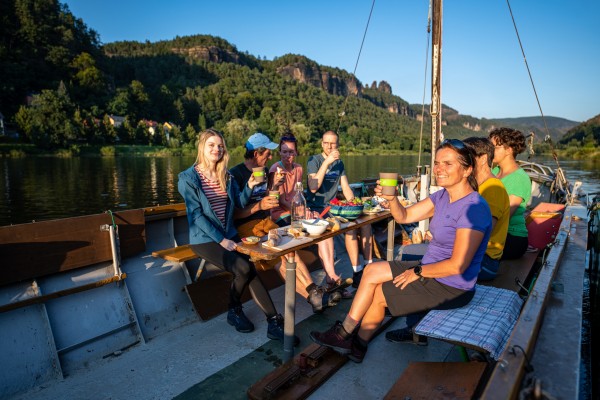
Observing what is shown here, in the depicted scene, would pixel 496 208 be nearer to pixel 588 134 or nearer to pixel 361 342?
pixel 361 342

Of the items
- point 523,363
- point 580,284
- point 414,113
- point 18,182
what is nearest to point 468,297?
point 580,284

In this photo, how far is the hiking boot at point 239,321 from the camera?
298cm

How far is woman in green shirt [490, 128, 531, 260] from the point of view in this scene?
10.1 ft

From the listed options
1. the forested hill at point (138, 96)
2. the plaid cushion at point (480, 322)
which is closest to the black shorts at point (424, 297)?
the plaid cushion at point (480, 322)

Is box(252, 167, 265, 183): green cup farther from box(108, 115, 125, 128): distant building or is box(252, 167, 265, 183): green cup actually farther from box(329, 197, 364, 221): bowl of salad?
box(108, 115, 125, 128): distant building

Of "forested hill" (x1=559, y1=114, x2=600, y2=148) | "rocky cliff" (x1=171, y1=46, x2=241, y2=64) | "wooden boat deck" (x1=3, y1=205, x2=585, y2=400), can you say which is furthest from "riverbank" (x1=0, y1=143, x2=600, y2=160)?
"rocky cliff" (x1=171, y1=46, x2=241, y2=64)

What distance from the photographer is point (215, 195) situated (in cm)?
314

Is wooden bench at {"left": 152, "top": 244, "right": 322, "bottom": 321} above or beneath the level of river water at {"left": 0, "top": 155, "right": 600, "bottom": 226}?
above

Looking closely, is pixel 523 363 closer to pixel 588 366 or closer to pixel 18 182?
pixel 588 366

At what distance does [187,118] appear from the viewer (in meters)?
87.4

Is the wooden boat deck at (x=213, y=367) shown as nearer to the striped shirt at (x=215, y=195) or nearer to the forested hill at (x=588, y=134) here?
the striped shirt at (x=215, y=195)

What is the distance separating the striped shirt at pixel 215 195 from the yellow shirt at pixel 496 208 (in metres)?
2.07

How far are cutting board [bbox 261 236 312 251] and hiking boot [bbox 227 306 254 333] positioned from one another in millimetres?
970

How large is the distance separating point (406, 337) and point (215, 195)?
1919 mm
